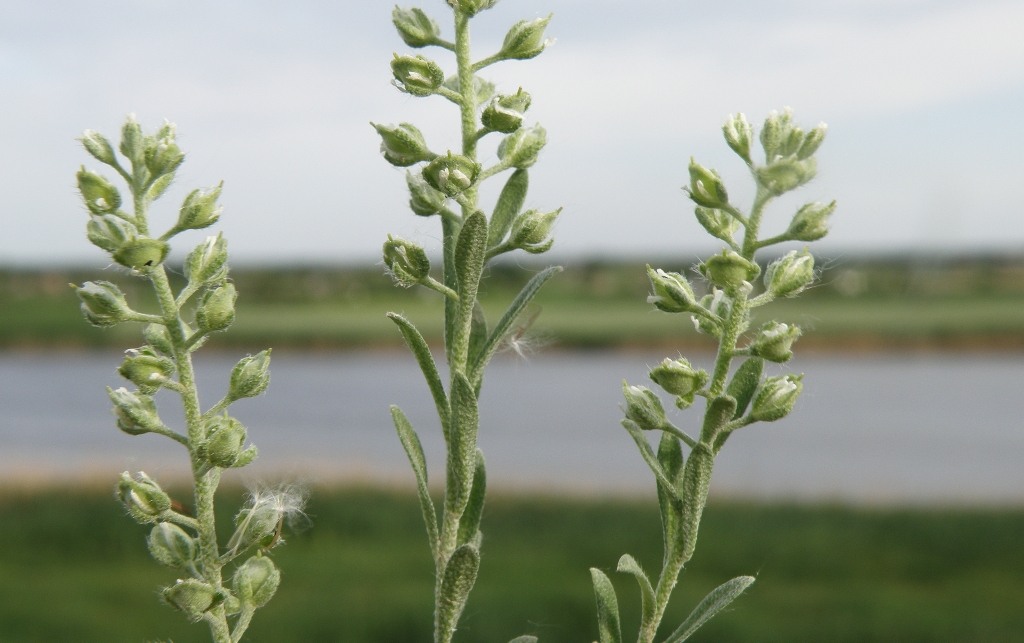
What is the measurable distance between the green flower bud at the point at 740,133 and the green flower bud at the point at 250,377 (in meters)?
0.49

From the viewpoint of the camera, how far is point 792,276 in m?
0.97

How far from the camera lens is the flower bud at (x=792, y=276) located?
3.16 ft

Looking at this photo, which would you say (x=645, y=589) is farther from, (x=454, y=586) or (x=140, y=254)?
(x=140, y=254)

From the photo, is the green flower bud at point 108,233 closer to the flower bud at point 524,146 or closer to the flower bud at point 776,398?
the flower bud at point 524,146

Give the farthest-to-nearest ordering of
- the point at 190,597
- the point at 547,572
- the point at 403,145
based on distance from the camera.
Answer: the point at 547,572 < the point at 403,145 < the point at 190,597

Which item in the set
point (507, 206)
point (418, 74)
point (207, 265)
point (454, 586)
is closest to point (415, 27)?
point (418, 74)

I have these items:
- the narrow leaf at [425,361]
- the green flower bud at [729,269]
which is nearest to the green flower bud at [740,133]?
the green flower bud at [729,269]

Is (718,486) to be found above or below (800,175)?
below

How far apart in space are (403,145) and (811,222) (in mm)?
402

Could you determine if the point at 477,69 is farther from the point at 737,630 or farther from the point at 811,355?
the point at 811,355

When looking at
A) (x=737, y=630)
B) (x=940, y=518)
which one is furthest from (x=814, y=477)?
(x=737, y=630)

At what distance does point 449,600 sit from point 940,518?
1140cm

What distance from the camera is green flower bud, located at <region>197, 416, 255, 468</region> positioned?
2.75ft

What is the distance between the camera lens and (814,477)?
63.5 feet
